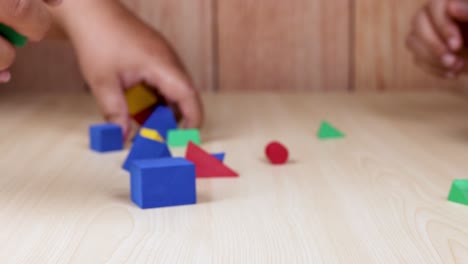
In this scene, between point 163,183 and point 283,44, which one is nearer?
point 163,183

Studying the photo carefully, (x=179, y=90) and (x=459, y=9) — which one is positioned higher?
(x=459, y=9)

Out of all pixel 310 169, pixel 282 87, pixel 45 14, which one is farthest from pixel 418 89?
pixel 45 14

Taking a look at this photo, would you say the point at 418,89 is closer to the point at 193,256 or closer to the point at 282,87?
the point at 282,87

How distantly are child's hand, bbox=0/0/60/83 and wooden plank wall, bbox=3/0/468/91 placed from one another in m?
0.86

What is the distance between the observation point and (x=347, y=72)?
5.02 ft

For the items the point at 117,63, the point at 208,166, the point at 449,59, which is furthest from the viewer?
the point at 449,59

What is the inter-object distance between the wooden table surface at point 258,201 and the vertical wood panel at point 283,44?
0.43 metres

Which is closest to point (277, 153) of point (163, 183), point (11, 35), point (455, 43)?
point (163, 183)

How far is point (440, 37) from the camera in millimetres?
1121

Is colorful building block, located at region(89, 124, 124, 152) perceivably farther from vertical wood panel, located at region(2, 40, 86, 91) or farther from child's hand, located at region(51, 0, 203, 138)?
vertical wood panel, located at region(2, 40, 86, 91)

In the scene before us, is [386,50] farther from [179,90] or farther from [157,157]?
[157,157]

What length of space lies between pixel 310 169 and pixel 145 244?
0.29 metres

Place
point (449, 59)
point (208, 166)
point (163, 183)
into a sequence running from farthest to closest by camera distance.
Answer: point (449, 59)
point (208, 166)
point (163, 183)

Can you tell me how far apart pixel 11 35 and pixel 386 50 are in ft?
3.37
